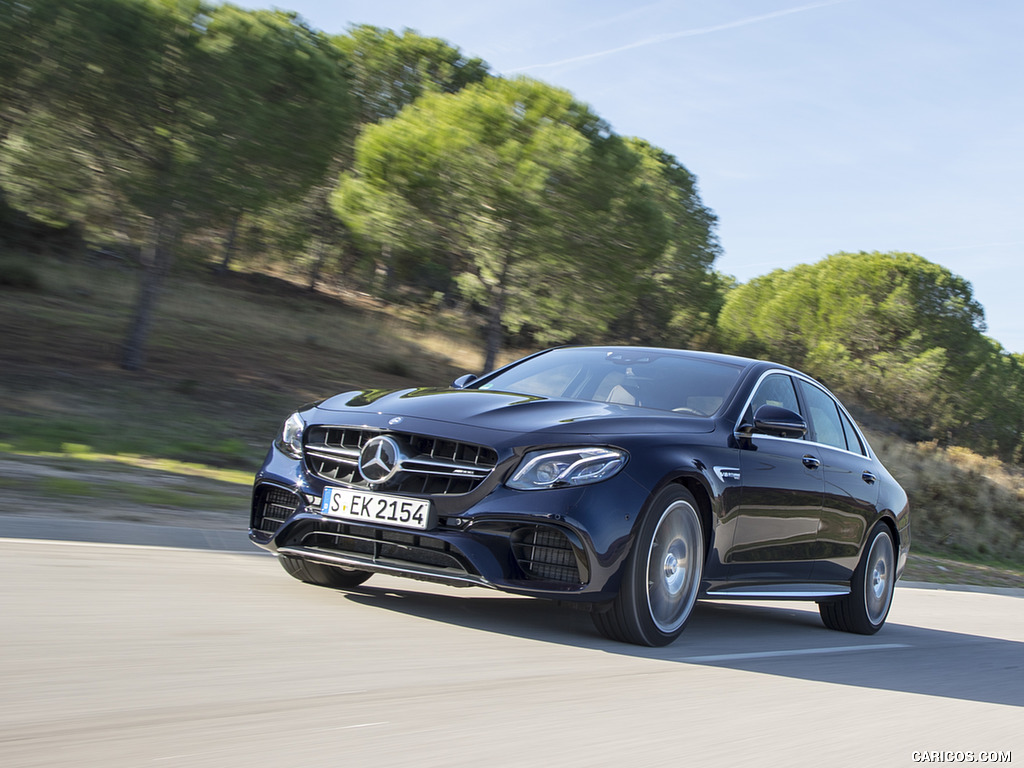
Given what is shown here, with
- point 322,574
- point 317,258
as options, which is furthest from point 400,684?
point 317,258

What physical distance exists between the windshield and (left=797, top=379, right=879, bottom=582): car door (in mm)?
1012

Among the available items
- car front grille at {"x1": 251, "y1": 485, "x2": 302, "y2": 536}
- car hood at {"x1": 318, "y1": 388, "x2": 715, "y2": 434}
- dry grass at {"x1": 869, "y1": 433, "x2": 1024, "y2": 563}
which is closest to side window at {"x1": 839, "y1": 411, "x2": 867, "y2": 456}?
car hood at {"x1": 318, "y1": 388, "x2": 715, "y2": 434}

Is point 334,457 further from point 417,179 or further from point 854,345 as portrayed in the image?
point 854,345

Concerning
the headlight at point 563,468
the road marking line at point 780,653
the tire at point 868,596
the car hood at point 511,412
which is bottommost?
the road marking line at point 780,653

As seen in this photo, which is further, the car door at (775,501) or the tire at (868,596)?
the tire at (868,596)

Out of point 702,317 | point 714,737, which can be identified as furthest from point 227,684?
point 702,317

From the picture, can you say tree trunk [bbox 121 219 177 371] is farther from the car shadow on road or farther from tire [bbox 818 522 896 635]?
tire [bbox 818 522 896 635]

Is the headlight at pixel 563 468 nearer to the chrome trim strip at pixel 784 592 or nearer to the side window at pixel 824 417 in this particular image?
the chrome trim strip at pixel 784 592

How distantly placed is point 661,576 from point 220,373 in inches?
694

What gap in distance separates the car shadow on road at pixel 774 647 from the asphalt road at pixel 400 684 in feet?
0.09

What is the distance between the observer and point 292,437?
18.9 feet

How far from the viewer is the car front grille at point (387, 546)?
5.03 meters

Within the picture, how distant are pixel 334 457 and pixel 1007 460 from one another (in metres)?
58.4

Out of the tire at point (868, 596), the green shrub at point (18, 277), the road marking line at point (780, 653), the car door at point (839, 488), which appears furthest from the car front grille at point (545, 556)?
the green shrub at point (18, 277)
